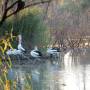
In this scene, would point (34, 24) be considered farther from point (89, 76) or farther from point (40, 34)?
point (89, 76)

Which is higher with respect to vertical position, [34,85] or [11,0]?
[11,0]

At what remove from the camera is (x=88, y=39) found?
120 ft

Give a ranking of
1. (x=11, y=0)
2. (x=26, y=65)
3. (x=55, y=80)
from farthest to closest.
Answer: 1. (x=11, y=0)
2. (x=26, y=65)
3. (x=55, y=80)

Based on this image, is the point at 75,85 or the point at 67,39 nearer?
the point at 75,85

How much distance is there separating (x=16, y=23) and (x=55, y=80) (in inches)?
453

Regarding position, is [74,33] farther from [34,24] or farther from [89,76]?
[89,76]

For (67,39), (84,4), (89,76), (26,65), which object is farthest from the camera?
(67,39)

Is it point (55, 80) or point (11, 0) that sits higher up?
point (11, 0)

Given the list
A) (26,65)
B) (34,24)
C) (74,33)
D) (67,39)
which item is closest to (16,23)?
(34,24)

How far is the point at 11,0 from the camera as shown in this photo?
23.3m

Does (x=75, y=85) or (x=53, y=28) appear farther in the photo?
(x=53, y=28)

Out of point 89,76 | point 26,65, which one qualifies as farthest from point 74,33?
point 89,76

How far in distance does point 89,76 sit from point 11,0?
9.71 meters

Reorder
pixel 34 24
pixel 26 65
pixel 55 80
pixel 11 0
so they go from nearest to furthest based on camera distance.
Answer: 1. pixel 55 80
2. pixel 26 65
3. pixel 11 0
4. pixel 34 24
